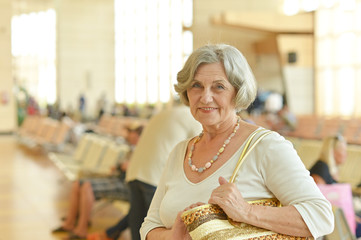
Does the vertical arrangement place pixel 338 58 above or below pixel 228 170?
above

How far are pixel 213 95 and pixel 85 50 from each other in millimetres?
38955

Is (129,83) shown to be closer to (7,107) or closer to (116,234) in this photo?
(7,107)

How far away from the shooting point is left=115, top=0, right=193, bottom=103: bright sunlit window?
40469 millimetres

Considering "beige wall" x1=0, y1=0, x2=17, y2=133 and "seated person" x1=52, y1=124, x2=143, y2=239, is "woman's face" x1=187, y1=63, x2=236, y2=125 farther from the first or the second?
"beige wall" x1=0, y1=0, x2=17, y2=133

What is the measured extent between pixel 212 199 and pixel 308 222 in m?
0.29

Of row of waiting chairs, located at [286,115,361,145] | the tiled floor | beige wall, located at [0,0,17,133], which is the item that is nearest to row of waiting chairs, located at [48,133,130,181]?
the tiled floor

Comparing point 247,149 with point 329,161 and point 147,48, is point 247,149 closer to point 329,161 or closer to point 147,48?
point 329,161

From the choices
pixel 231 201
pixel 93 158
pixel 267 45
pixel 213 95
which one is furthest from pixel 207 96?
pixel 267 45

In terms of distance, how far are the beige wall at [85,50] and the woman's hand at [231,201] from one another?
37724mm

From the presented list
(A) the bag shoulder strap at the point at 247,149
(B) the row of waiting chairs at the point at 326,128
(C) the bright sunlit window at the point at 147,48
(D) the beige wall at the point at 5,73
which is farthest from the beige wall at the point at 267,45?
(A) the bag shoulder strap at the point at 247,149

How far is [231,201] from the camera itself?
1552 mm

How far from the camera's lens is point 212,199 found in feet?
5.16

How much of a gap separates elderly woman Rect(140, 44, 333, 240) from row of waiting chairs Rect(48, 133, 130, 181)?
5128 mm

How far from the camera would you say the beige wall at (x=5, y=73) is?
26.9m
